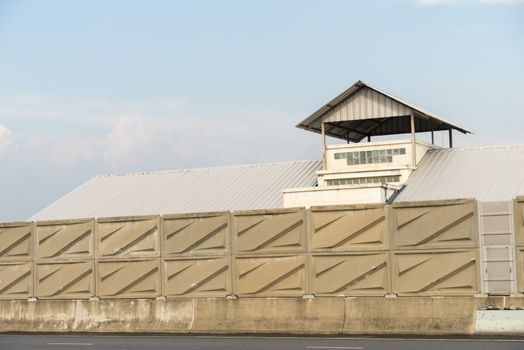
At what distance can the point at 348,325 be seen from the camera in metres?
24.3

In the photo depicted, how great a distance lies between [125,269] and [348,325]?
7750 millimetres

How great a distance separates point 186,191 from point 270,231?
1432cm

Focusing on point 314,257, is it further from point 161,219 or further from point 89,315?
point 89,315

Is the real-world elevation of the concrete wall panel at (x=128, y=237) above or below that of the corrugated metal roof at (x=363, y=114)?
below

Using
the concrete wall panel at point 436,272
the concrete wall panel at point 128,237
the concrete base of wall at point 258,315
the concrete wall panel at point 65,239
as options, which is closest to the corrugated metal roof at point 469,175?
the concrete wall panel at point 436,272

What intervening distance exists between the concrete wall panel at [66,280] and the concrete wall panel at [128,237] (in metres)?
0.70

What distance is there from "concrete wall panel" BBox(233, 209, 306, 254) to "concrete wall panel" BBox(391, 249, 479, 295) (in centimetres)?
294

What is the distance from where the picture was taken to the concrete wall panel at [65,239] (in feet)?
97.8

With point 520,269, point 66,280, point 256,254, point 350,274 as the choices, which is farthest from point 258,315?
point 520,269

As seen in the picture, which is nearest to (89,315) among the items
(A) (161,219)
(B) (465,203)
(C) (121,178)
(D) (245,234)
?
(A) (161,219)

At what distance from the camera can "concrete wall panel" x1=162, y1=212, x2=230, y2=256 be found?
27531mm

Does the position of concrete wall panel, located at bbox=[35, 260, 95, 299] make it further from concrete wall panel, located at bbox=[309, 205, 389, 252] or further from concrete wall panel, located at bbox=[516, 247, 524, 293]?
concrete wall panel, located at bbox=[516, 247, 524, 293]

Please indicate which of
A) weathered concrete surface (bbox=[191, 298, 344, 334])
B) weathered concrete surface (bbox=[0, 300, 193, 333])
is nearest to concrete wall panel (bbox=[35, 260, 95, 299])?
weathered concrete surface (bbox=[0, 300, 193, 333])

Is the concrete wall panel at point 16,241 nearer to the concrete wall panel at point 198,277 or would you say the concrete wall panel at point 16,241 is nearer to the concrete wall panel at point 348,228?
the concrete wall panel at point 198,277
